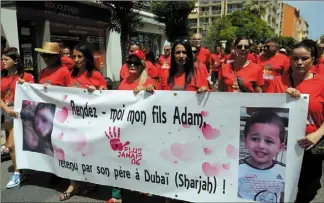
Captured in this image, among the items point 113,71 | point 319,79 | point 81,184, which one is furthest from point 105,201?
point 113,71

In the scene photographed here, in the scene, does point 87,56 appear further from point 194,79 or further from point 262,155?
point 262,155

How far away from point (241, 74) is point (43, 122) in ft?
7.62

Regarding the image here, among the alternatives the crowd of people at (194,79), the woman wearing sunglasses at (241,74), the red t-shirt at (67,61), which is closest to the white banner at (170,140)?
the crowd of people at (194,79)

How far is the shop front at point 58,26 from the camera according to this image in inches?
473

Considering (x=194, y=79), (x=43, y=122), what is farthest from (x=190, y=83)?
(x=43, y=122)

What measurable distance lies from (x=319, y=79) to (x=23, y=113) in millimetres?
3287

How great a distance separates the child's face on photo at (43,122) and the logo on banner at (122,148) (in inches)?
32.9

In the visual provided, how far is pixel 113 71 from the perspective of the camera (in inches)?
722

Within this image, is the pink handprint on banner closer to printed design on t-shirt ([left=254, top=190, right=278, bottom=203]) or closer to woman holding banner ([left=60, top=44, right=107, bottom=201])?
woman holding banner ([left=60, top=44, right=107, bottom=201])

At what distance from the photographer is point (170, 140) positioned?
3295 mm

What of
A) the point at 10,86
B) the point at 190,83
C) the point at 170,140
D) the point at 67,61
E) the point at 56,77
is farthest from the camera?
the point at 67,61

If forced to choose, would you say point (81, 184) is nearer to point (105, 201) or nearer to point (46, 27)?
point (105, 201)

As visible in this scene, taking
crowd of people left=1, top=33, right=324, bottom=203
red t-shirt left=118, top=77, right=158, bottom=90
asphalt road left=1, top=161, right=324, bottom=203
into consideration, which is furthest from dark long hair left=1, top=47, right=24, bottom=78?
red t-shirt left=118, top=77, right=158, bottom=90

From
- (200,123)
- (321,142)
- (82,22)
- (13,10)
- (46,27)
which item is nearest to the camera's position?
(321,142)
